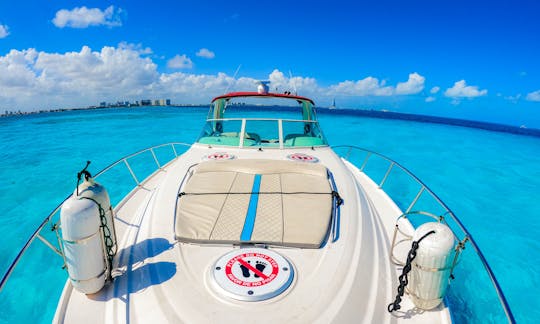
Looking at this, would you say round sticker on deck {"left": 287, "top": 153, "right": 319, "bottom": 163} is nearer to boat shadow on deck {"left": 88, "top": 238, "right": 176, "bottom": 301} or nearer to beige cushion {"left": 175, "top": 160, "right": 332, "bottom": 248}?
beige cushion {"left": 175, "top": 160, "right": 332, "bottom": 248}

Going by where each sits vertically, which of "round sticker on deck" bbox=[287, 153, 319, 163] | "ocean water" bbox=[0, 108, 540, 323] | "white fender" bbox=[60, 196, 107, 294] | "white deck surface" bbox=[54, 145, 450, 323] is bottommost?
"ocean water" bbox=[0, 108, 540, 323]

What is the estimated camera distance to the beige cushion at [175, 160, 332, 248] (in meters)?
2.25

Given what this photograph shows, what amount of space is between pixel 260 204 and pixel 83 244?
1452mm

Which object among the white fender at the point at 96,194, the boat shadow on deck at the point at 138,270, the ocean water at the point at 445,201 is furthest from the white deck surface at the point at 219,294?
the ocean water at the point at 445,201

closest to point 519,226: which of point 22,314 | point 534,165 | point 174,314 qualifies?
point 174,314

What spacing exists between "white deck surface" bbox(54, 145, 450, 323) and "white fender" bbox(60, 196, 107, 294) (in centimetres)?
15

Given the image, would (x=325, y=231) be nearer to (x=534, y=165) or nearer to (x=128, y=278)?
(x=128, y=278)

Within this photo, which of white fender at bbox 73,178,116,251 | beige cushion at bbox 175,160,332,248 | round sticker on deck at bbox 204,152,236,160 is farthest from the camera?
round sticker on deck at bbox 204,152,236,160

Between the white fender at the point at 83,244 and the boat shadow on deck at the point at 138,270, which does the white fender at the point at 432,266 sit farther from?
the white fender at the point at 83,244

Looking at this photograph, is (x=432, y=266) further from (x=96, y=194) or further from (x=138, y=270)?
(x=96, y=194)

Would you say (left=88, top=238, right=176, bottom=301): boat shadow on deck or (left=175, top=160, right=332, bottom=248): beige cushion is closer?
(left=88, top=238, right=176, bottom=301): boat shadow on deck

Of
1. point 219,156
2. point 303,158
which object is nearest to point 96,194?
point 219,156

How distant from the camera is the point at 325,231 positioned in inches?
91.3

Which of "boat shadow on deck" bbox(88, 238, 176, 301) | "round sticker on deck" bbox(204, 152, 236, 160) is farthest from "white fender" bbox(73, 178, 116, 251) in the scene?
"round sticker on deck" bbox(204, 152, 236, 160)
